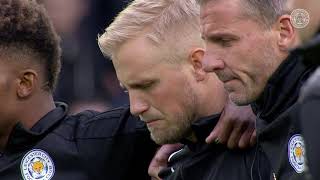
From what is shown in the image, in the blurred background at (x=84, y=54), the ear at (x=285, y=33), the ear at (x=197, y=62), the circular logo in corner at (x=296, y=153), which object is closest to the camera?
the circular logo in corner at (x=296, y=153)

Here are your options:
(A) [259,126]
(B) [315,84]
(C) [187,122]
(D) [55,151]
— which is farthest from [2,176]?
(B) [315,84]

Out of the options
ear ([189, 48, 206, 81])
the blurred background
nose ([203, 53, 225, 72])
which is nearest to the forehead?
nose ([203, 53, 225, 72])

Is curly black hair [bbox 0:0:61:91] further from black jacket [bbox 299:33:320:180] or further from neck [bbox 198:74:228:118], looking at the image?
black jacket [bbox 299:33:320:180]

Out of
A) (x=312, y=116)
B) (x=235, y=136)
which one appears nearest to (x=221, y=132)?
(x=235, y=136)

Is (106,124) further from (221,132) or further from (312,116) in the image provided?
(312,116)

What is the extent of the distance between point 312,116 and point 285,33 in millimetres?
1271

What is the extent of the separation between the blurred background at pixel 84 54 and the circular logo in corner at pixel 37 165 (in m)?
2.81

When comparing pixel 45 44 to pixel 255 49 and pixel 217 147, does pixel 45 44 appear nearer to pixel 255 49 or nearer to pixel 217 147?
pixel 217 147

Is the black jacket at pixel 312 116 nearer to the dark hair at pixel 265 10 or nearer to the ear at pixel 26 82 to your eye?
the dark hair at pixel 265 10

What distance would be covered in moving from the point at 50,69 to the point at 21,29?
0.26 m

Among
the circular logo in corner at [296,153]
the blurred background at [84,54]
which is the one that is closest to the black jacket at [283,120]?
the circular logo in corner at [296,153]

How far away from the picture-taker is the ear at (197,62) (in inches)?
131

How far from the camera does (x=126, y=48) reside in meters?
3.43

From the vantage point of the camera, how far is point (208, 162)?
3.22 m
